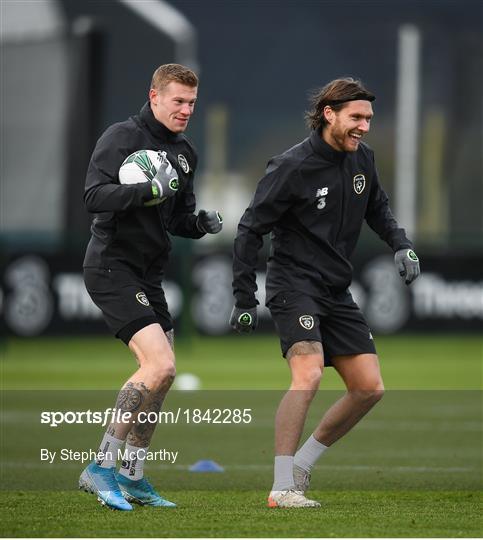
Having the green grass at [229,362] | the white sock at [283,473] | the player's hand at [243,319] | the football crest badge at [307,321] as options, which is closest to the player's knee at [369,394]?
the football crest badge at [307,321]

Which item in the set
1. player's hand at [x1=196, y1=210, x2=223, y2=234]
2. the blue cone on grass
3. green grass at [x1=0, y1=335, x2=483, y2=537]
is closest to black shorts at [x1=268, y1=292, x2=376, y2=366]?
player's hand at [x1=196, y1=210, x2=223, y2=234]

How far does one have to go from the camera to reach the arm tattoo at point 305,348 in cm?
774

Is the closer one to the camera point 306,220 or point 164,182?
point 164,182

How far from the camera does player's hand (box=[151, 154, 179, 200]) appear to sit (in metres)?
7.49

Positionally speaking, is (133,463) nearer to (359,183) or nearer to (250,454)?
(359,183)

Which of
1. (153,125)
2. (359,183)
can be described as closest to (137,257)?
(153,125)

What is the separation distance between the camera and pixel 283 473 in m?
7.62

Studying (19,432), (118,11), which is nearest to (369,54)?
(118,11)

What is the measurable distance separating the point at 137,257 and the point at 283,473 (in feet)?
4.68

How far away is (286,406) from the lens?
7715 millimetres

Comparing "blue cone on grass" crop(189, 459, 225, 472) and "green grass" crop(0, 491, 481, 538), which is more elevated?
"green grass" crop(0, 491, 481, 538)

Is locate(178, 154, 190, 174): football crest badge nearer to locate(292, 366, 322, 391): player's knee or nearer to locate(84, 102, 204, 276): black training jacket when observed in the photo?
locate(84, 102, 204, 276): black training jacket

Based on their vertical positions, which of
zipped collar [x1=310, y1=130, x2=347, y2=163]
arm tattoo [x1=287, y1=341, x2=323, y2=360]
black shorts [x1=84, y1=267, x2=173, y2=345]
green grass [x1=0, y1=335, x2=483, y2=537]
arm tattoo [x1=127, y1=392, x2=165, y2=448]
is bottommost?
green grass [x1=0, y1=335, x2=483, y2=537]

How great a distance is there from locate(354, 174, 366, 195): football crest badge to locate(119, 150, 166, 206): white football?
1.12 m
